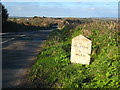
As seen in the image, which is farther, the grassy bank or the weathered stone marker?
the weathered stone marker

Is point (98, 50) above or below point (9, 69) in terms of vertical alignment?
above

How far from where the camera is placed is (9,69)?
8.15 meters

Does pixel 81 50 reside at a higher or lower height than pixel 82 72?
higher

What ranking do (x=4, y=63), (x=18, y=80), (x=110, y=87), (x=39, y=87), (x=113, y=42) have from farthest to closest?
(x=4, y=63), (x=113, y=42), (x=18, y=80), (x=39, y=87), (x=110, y=87)

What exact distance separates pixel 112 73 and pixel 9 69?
4320 millimetres

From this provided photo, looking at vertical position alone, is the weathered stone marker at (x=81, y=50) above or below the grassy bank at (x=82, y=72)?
above

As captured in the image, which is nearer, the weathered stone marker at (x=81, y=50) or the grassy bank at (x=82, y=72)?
the grassy bank at (x=82, y=72)

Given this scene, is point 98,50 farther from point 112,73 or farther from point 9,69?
point 9,69

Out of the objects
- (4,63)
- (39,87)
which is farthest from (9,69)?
(39,87)

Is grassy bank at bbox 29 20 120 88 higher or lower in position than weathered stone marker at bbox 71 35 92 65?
lower

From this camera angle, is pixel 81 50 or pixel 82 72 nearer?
pixel 82 72

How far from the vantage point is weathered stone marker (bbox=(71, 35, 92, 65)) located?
7.33 metres

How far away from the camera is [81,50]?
7.46m

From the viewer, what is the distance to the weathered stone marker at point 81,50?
24.0 ft
